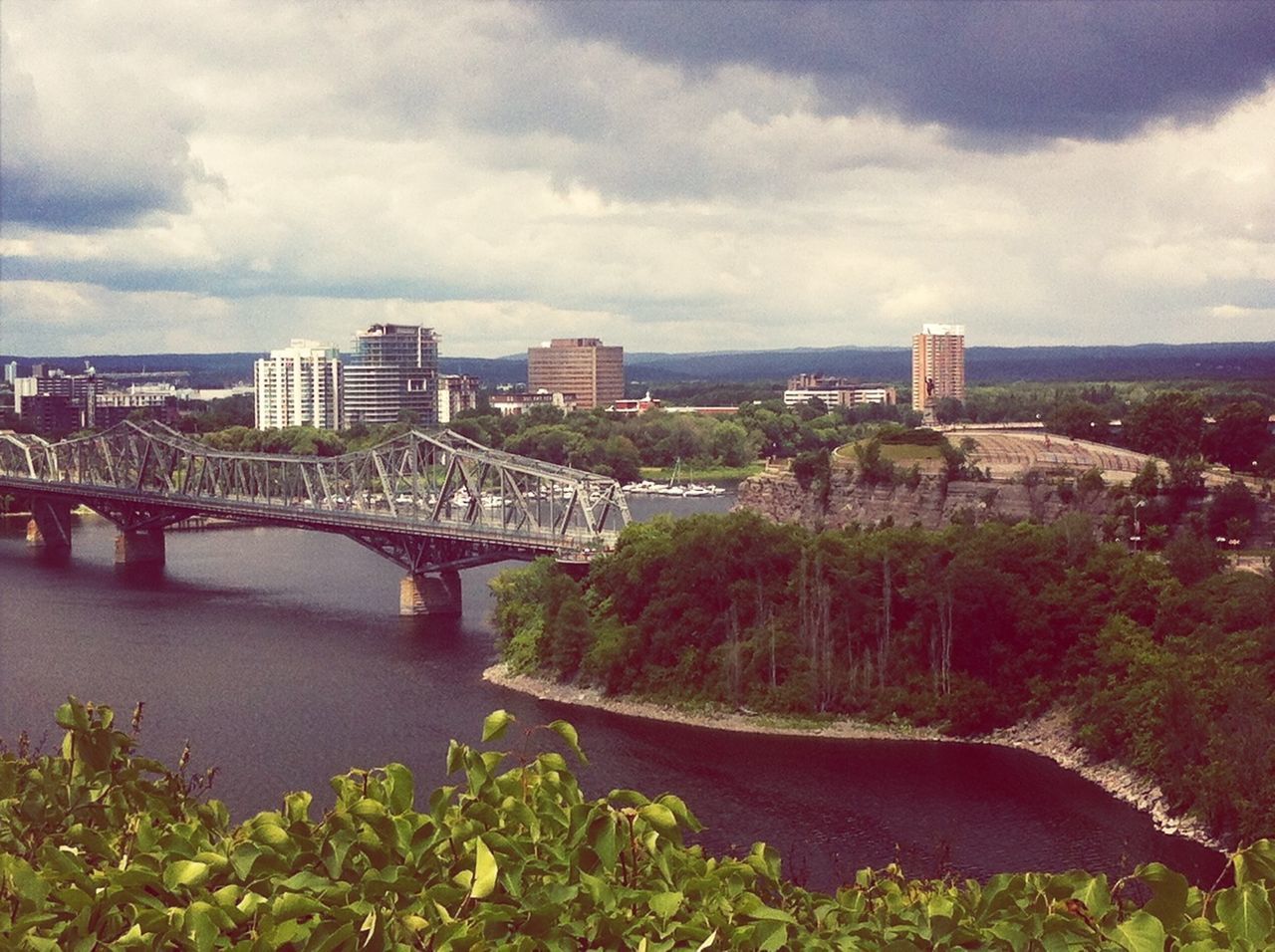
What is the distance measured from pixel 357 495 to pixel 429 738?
29.4 m

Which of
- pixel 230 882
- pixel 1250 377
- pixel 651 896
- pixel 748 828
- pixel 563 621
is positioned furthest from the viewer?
pixel 1250 377

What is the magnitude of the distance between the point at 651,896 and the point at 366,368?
11835 centimetres

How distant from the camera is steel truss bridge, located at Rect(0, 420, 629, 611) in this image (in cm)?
4459

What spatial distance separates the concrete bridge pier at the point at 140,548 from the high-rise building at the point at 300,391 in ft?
205

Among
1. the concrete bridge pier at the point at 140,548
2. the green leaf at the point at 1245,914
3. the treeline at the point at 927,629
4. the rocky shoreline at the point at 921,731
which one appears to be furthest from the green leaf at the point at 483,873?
the concrete bridge pier at the point at 140,548

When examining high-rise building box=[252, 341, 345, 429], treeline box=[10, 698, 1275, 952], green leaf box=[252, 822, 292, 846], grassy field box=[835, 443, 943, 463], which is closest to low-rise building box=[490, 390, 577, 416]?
high-rise building box=[252, 341, 345, 429]

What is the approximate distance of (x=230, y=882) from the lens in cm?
528

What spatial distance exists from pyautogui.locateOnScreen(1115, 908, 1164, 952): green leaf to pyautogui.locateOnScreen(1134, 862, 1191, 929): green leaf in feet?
1.24

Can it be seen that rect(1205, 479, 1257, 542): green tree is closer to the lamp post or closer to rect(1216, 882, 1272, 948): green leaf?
the lamp post

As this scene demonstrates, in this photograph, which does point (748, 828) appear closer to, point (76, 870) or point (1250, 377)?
point (76, 870)

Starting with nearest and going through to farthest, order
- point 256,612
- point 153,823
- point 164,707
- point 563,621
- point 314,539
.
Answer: point 153,823, point 164,707, point 563,621, point 256,612, point 314,539

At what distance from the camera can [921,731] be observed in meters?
29.6

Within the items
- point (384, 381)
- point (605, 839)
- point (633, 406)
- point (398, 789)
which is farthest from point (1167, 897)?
point (633, 406)

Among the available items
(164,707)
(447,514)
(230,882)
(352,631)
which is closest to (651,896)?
(230,882)
